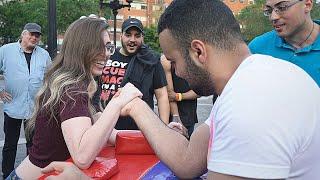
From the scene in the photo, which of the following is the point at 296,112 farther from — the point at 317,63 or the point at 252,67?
the point at 317,63

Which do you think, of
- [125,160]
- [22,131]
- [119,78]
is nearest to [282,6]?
[125,160]

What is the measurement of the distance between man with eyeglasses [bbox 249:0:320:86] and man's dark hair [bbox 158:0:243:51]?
1.59 m

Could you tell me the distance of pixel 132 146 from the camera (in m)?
2.13

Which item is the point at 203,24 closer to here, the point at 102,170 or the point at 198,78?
the point at 198,78

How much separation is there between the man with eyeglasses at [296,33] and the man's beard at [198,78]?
1.65m

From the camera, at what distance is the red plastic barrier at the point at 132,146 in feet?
6.97

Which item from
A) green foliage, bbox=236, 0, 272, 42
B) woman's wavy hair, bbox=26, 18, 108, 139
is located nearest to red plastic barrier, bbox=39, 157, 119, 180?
woman's wavy hair, bbox=26, 18, 108, 139

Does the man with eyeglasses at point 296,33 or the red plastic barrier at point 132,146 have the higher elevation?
the man with eyeglasses at point 296,33

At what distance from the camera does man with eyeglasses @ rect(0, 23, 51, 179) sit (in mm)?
5598

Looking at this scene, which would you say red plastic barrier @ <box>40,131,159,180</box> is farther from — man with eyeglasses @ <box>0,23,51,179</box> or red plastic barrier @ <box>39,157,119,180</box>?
man with eyeglasses @ <box>0,23,51,179</box>

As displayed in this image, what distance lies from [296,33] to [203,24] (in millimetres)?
1784

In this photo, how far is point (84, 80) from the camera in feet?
7.83

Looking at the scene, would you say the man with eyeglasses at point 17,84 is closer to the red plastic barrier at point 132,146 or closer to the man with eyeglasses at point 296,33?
the man with eyeglasses at point 296,33

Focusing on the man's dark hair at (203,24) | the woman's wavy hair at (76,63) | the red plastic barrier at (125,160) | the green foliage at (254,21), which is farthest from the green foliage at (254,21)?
the man's dark hair at (203,24)
